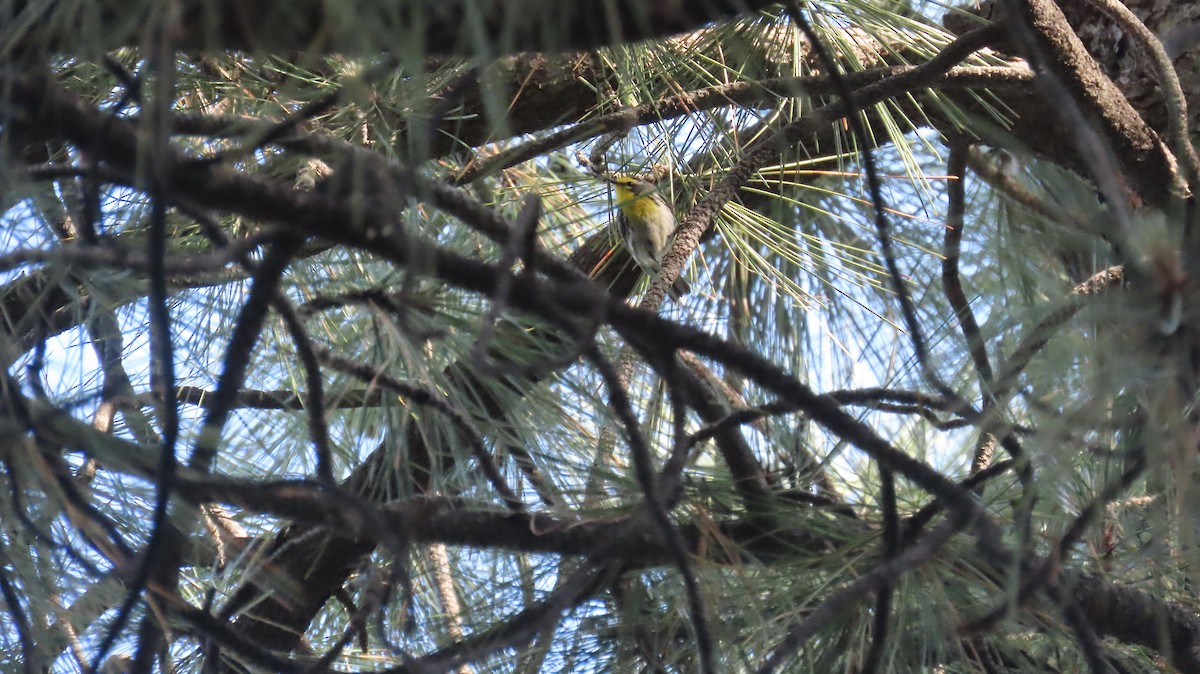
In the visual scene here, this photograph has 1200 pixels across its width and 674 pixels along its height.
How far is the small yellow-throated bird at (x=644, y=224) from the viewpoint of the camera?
165 cm

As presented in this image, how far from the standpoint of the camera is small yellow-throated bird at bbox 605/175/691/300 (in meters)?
1.65

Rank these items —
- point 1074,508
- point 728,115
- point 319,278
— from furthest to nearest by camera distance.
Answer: point 728,115 < point 319,278 < point 1074,508

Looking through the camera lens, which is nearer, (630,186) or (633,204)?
(630,186)

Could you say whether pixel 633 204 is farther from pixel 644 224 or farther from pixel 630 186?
pixel 630 186

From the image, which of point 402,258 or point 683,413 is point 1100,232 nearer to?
point 683,413

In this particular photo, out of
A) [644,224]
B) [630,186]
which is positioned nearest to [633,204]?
[644,224]

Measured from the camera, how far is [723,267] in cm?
213

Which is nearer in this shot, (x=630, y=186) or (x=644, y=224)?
(x=630, y=186)

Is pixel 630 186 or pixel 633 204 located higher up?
pixel 633 204

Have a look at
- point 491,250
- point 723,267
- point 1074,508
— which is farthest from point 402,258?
point 723,267

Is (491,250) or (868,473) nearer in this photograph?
(868,473)

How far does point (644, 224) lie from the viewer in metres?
2.09

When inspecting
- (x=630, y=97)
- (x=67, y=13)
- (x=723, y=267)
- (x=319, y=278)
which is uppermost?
(x=723, y=267)

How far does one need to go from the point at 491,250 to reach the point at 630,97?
0.37 metres
